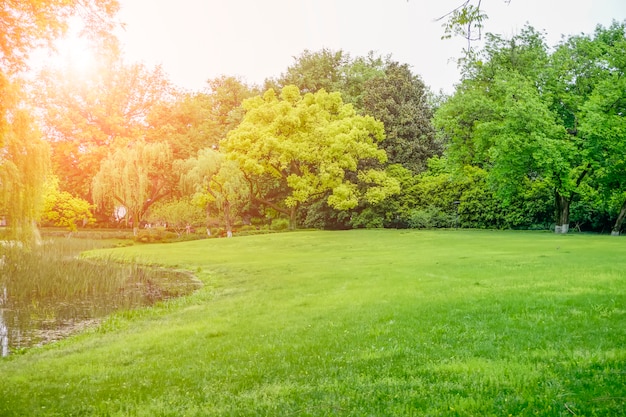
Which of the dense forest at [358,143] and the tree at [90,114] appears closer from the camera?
the dense forest at [358,143]

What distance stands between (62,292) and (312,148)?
27.5 m

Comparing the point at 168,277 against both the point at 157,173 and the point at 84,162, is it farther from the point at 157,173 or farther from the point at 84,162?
the point at 84,162

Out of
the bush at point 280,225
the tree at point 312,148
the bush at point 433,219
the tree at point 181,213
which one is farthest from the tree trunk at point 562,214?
the tree at point 181,213

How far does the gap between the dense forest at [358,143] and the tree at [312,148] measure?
0.13 m

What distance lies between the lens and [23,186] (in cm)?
1789

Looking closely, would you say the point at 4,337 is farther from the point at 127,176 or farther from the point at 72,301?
the point at 127,176

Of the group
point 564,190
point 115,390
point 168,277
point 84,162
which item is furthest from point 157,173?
point 115,390

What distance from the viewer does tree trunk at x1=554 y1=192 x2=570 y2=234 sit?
110 ft

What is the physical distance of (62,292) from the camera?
52.4 feet

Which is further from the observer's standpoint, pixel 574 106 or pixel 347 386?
pixel 574 106

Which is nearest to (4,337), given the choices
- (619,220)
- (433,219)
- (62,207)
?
(62,207)

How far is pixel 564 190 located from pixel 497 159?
4.34 meters

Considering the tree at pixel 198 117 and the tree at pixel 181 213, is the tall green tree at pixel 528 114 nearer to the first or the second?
the tree at pixel 198 117

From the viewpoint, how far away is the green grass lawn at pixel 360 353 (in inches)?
217
